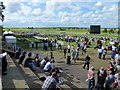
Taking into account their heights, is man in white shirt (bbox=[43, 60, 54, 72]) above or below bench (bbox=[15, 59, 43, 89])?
above

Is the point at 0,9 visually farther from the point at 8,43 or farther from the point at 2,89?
the point at 2,89

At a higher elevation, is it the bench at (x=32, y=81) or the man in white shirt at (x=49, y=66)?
the man in white shirt at (x=49, y=66)

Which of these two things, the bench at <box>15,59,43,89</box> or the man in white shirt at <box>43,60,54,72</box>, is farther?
the man in white shirt at <box>43,60,54,72</box>

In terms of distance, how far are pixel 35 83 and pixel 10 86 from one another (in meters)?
1.33

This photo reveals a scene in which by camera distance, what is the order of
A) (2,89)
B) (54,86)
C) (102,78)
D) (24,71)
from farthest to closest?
1. (24,71)
2. (102,78)
3. (2,89)
4. (54,86)

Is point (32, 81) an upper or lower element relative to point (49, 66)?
lower

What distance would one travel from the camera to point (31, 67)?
Answer: 11102 mm

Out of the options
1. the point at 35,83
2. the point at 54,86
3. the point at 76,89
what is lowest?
the point at 76,89

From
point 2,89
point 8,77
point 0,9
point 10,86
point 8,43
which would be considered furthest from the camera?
point 0,9

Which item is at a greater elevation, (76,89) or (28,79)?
(28,79)

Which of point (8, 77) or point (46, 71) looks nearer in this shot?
point (8, 77)

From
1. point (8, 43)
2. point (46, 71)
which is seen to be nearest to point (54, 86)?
point (46, 71)

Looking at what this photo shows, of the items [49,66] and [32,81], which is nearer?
[32,81]

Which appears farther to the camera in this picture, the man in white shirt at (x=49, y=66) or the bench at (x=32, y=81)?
the man in white shirt at (x=49, y=66)
